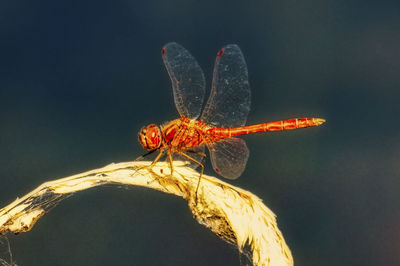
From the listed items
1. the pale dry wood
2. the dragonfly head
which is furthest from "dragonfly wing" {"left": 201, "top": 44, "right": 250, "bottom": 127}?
the pale dry wood

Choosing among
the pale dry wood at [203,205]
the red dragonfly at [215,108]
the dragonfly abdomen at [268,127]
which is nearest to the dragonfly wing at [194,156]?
the red dragonfly at [215,108]

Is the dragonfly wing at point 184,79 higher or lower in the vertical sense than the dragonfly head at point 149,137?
higher

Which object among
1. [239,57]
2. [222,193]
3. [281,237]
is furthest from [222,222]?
[239,57]

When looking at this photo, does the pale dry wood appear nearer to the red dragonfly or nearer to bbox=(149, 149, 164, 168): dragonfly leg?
bbox=(149, 149, 164, 168): dragonfly leg

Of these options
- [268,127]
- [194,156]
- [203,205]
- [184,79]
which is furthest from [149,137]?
[268,127]

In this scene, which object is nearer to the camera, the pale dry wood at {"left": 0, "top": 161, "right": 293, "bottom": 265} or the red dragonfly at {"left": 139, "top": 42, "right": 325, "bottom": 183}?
the pale dry wood at {"left": 0, "top": 161, "right": 293, "bottom": 265}

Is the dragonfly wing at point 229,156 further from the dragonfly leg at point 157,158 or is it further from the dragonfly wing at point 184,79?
the dragonfly leg at point 157,158
